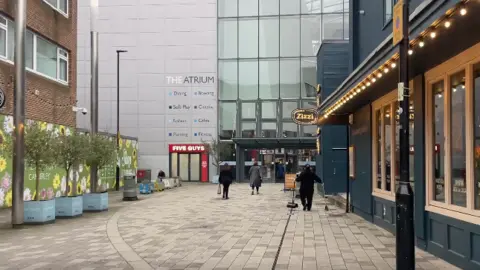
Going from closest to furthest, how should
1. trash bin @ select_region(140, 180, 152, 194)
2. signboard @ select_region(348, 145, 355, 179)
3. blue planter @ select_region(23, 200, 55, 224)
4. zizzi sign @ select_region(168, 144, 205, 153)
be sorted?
1. blue planter @ select_region(23, 200, 55, 224)
2. signboard @ select_region(348, 145, 355, 179)
3. trash bin @ select_region(140, 180, 152, 194)
4. zizzi sign @ select_region(168, 144, 205, 153)

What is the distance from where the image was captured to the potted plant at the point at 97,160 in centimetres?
1755

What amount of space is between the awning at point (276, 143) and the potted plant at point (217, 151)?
56.0 inches

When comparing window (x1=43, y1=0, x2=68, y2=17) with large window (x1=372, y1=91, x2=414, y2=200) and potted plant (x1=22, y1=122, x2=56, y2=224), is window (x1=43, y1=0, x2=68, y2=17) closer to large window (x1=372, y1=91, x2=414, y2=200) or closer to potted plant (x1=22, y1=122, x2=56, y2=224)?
potted plant (x1=22, y1=122, x2=56, y2=224)

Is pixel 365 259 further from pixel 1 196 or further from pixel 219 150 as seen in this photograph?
pixel 219 150

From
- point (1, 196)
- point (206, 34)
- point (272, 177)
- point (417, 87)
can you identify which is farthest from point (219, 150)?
point (417, 87)

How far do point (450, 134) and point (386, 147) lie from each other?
14.6 feet

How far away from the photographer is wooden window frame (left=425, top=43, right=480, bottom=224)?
299 inches

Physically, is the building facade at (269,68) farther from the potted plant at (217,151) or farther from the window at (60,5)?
the window at (60,5)

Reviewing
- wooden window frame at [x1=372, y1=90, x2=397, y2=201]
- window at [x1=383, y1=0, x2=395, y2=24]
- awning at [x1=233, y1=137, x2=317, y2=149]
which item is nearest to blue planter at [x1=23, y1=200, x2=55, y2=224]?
wooden window frame at [x1=372, y1=90, x2=397, y2=201]

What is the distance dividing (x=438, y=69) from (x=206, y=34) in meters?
37.0

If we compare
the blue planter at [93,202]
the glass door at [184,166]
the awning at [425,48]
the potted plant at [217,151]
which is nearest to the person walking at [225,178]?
the blue planter at [93,202]

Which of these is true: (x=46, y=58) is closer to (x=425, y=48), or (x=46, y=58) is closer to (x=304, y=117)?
(x=304, y=117)

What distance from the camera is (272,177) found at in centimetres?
4350

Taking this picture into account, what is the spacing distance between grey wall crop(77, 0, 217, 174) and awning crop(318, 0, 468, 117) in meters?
32.4
